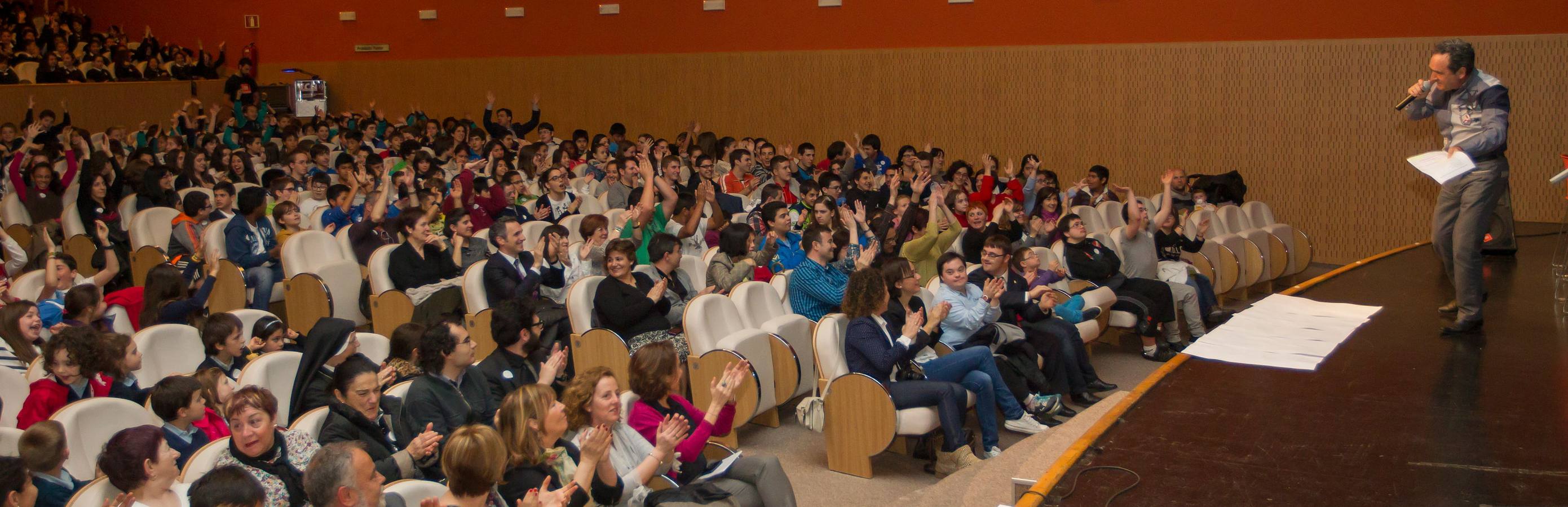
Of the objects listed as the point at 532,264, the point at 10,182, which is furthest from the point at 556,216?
the point at 10,182

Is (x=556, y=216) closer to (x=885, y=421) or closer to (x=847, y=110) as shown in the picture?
(x=885, y=421)

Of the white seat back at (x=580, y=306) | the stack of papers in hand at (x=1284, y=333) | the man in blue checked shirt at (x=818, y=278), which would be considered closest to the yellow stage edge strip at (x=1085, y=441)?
the stack of papers in hand at (x=1284, y=333)

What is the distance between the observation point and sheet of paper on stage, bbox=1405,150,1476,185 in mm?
3582

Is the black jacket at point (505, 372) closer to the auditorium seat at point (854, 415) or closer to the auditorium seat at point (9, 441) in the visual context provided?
the auditorium seat at point (854, 415)

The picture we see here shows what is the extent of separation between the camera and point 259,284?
20.4 feet

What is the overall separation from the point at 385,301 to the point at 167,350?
4.77ft

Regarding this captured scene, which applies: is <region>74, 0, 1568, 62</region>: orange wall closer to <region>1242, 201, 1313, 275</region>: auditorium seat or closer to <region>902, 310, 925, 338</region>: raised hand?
<region>1242, 201, 1313, 275</region>: auditorium seat

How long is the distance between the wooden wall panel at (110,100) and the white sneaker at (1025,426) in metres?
11.2

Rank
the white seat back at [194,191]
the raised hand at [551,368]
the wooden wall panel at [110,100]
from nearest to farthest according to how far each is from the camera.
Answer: the raised hand at [551,368], the white seat back at [194,191], the wooden wall panel at [110,100]

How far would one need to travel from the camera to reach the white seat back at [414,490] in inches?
113

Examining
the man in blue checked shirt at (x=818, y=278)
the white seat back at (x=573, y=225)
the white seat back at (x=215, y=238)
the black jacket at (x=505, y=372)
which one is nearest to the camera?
the black jacket at (x=505, y=372)

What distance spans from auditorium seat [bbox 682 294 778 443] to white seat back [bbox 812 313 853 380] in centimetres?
30

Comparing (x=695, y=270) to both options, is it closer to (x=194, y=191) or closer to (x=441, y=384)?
(x=441, y=384)

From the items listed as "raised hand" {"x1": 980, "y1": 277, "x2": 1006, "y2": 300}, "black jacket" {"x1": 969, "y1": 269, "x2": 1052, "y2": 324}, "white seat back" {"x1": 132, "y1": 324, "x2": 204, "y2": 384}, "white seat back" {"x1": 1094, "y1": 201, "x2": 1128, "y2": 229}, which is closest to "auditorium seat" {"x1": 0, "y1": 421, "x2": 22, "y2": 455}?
"white seat back" {"x1": 132, "y1": 324, "x2": 204, "y2": 384}
